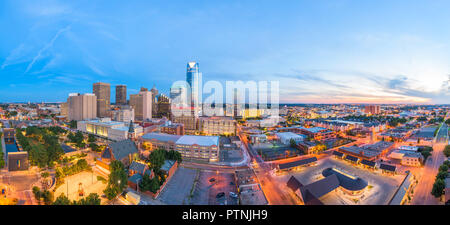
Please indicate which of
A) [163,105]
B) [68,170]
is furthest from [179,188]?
[163,105]

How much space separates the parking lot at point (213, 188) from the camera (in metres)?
13.9

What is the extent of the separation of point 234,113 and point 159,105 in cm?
3291

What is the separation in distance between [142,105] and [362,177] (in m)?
66.0

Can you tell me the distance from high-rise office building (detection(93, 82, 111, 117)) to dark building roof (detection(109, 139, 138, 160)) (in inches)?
2414

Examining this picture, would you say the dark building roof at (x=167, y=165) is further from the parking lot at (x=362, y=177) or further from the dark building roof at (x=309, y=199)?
the dark building roof at (x=309, y=199)

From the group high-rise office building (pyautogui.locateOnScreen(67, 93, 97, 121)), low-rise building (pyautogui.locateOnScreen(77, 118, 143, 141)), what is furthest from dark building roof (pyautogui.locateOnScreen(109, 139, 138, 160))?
high-rise office building (pyautogui.locateOnScreen(67, 93, 97, 121))

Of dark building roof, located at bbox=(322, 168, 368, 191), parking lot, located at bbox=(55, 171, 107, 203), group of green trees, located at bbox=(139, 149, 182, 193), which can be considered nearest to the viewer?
parking lot, located at bbox=(55, 171, 107, 203)

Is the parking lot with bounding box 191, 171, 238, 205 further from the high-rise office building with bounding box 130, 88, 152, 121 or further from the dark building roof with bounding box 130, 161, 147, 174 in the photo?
the high-rise office building with bounding box 130, 88, 152, 121

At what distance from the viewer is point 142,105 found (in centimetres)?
6656

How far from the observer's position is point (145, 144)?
2716 centimetres

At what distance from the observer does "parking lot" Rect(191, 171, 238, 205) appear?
13.9 metres

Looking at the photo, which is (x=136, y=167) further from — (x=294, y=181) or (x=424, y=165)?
(x=424, y=165)
